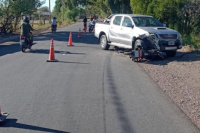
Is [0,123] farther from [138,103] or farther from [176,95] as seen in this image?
[176,95]

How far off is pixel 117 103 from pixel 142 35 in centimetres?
A: 827

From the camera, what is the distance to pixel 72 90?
10.0 meters

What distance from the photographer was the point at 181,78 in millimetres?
12352

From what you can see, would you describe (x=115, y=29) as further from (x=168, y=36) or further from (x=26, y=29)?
(x=26, y=29)

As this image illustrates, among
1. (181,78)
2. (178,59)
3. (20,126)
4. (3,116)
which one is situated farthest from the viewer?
(178,59)

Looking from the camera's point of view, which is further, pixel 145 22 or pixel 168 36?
pixel 145 22

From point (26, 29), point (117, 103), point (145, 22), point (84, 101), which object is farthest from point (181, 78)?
point (26, 29)

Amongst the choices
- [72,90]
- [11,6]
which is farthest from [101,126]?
[11,6]

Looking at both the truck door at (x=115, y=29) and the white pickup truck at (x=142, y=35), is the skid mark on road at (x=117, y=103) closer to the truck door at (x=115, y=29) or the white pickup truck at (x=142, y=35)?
the white pickup truck at (x=142, y=35)

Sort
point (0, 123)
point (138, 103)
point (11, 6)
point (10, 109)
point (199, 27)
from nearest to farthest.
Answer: point (0, 123), point (10, 109), point (138, 103), point (199, 27), point (11, 6)

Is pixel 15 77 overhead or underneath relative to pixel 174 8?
underneath

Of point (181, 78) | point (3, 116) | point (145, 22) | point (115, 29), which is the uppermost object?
point (145, 22)

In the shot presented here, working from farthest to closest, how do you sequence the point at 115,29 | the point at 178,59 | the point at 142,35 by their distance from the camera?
the point at 115,29
the point at 178,59
the point at 142,35

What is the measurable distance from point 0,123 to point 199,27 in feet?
66.9
